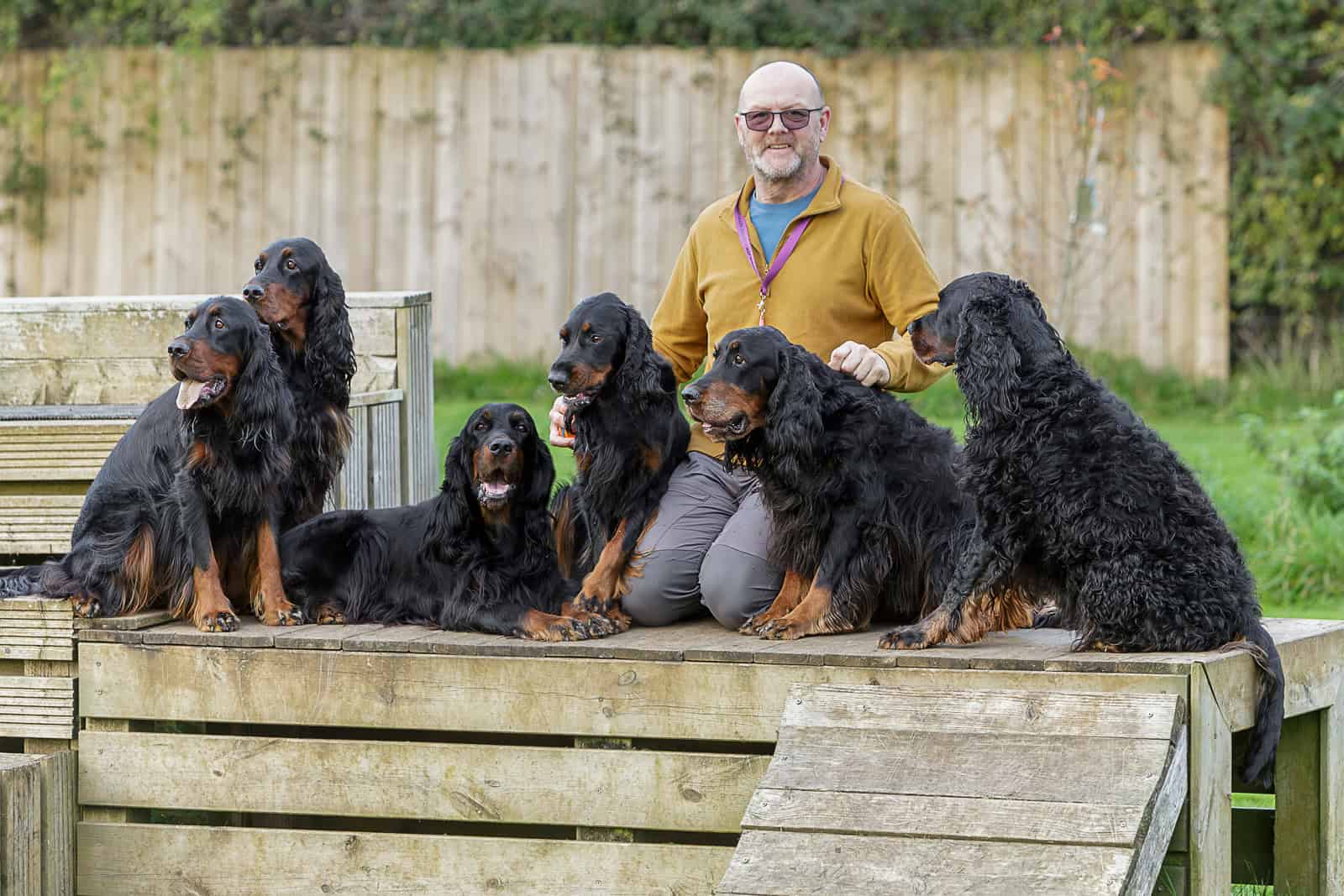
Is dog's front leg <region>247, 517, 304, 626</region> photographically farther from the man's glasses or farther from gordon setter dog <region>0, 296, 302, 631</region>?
the man's glasses

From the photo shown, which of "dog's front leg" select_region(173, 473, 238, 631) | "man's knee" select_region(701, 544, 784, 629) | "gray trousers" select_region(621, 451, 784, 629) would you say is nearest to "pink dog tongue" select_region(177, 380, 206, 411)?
"dog's front leg" select_region(173, 473, 238, 631)

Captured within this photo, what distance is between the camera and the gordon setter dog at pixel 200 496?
151 inches

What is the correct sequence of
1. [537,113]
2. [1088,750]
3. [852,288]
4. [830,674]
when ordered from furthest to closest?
[537,113], [852,288], [830,674], [1088,750]

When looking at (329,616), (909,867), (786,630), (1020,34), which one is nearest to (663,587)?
(786,630)

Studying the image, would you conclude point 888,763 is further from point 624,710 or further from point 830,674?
point 624,710

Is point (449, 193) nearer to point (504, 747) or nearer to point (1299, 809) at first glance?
point (504, 747)

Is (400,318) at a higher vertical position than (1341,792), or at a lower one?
higher

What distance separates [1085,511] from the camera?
11.3 ft

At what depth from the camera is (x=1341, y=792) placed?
387cm

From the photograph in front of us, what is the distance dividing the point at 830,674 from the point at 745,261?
1.27 meters

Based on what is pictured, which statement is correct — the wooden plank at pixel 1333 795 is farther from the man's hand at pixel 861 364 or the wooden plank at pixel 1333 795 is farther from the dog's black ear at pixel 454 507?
the dog's black ear at pixel 454 507

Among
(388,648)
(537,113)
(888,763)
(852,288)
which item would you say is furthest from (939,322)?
(537,113)

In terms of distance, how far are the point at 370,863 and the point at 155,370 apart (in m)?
2.16

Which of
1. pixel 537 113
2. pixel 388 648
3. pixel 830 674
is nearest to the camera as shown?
pixel 830 674
